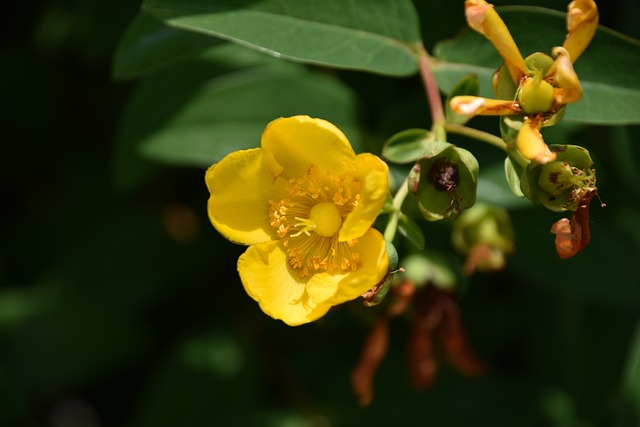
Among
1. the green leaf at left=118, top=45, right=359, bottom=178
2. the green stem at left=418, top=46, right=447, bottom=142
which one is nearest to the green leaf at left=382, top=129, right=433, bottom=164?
the green stem at left=418, top=46, right=447, bottom=142

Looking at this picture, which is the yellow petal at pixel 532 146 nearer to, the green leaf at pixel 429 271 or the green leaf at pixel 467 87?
the green leaf at pixel 467 87

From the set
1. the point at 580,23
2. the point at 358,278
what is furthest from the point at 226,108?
the point at 580,23

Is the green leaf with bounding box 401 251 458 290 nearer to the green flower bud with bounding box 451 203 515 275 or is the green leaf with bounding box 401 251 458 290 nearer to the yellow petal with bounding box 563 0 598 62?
the green flower bud with bounding box 451 203 515 275

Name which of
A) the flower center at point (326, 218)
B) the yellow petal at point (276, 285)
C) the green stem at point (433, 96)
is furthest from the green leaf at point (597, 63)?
the yellow petal at point (276, 285)

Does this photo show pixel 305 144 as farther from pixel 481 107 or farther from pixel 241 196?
pixel 481 107

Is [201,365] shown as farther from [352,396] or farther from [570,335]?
[570,335]
